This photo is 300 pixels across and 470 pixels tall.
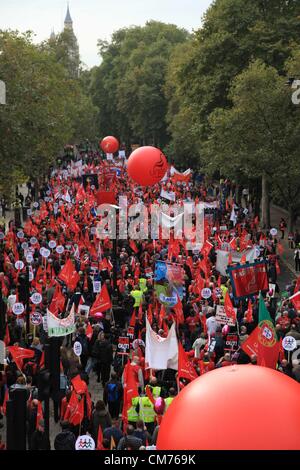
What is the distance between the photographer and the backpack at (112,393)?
13.2 metres

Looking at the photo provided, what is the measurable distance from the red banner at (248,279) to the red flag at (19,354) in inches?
220

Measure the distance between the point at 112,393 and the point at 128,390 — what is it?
2.91ft

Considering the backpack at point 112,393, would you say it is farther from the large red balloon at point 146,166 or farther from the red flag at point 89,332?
the large red balloon at point 146,166

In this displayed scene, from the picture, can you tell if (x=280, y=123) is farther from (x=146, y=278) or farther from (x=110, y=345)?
(x=110, y=345)

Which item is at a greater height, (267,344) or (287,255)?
(287,255)

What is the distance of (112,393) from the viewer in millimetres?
13203

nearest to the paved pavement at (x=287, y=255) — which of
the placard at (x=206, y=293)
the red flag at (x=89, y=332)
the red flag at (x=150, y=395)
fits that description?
the placard at (x=206, y=293)

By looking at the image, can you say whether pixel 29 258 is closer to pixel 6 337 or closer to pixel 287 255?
pixel 6 337

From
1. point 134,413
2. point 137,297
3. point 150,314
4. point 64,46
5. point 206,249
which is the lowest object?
point 134,413

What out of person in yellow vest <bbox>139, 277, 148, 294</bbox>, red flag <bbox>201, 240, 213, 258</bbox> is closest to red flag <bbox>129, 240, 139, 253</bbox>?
red flag <bbox>201, 240, 213, 258</bbox>

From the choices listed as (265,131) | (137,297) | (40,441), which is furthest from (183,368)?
(265,131)

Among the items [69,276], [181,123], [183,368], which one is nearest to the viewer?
[183,368]

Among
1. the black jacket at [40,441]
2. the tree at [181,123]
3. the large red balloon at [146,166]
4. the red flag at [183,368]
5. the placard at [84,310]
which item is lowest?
the black jacket at [40,441]

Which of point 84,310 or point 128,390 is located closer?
point 128,390
